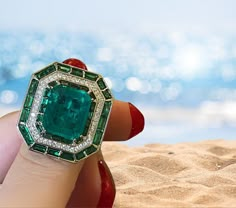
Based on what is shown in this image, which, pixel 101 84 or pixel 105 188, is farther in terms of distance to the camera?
pixel 105 188

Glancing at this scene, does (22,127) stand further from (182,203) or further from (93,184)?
(182,203)

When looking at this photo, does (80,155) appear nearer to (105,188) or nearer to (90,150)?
(90,150)

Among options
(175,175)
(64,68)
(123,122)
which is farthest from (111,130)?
(175,175)

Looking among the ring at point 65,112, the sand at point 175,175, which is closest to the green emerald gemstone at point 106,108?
the ring at point 65,112

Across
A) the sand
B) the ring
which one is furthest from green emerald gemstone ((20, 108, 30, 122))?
the sand

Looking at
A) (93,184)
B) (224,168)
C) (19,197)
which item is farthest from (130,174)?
(19,197)

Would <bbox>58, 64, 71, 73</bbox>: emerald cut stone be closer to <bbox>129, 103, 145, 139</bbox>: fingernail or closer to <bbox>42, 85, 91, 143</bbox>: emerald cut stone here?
<bbox>42, 85, 91, 143</bbox>: emerald cut stone
